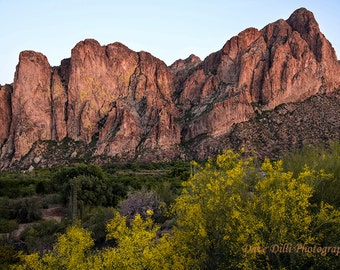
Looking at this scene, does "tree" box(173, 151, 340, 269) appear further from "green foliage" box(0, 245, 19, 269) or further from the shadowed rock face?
the shadowed rock face

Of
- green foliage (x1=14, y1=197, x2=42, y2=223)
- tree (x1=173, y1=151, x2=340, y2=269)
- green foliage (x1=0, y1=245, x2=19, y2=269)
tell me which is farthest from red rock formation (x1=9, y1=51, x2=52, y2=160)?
tree (x1=173, y1=151, x2=340, y2=269)

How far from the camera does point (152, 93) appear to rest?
443 ft

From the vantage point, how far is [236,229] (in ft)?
32.6

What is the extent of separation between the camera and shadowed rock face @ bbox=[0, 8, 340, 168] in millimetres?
115000

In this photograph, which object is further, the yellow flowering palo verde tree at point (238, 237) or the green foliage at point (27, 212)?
the green foliage at point (27, 212)

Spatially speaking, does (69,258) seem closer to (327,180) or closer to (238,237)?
(238,237)

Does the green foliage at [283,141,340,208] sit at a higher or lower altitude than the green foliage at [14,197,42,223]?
higher

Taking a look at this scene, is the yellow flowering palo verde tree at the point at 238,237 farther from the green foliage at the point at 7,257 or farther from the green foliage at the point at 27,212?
the green foliage at the point at 27,212

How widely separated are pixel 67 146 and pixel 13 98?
3042cm

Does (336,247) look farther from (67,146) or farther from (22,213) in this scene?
(67,146)

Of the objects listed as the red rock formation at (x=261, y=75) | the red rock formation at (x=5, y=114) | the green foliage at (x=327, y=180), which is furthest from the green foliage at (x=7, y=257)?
the red rock formation at (x=5, y=114)

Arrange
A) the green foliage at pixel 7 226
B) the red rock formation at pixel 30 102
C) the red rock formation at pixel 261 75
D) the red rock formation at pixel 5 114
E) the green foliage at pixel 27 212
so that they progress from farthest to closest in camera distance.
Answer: the red rock formation at pixel 5 114 < the red rock formation at pixel 30 102 < the red rock formation at pixel 261 75 < the green foliage at pixel 27 212 < the green foliage at pixel 7 226

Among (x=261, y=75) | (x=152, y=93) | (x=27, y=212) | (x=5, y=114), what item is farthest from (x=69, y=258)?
(x=5, y=114)

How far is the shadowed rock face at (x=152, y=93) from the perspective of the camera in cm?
11500
